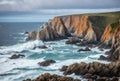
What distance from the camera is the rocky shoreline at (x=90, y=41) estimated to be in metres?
48.9

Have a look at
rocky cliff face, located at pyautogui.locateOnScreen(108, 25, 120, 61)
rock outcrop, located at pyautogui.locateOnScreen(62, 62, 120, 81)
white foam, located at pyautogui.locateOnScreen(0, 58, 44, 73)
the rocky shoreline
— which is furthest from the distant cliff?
rock outcrop, located at pyautogui.locateOnScreen(62, 62, 120, 81)

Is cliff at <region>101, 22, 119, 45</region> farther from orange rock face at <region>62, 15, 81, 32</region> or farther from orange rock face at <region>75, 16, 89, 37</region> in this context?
orange rock face at <region>62, 15, 81, 32</region>

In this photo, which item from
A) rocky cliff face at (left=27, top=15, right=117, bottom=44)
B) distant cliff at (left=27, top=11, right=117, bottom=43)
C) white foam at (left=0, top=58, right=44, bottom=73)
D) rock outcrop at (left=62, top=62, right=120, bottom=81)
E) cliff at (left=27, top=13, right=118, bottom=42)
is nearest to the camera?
rock outcrop at (left=62, top=62, right=120, bottom=81)

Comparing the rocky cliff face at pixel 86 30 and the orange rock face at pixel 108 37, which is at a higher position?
the orange rock face at pixel 108 37

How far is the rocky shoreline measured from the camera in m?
48.9

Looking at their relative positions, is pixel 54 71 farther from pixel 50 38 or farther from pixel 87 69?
pixel 50 38

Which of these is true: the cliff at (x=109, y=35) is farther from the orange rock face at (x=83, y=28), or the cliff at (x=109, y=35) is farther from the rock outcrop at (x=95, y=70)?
the rock outcrop at (x=95, y=70)

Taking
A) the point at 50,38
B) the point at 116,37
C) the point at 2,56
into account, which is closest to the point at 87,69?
the point at 116,37

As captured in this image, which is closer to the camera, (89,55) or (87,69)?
(87,69)

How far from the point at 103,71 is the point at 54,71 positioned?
9439 mm

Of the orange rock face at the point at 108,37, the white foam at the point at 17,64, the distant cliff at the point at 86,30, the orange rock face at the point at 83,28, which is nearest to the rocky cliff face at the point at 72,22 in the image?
the distant cliff at the point at 86,30

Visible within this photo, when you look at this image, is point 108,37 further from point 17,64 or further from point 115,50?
point 17,64

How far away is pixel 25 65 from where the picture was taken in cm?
6091

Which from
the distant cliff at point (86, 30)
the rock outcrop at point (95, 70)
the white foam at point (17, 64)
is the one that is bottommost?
the distant cliff at point (86, 30)
